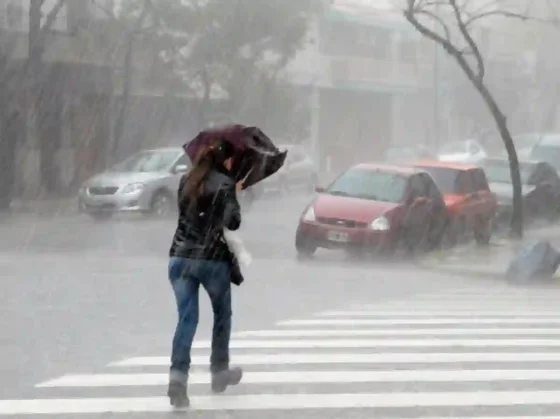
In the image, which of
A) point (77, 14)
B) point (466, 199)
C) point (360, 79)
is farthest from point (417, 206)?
point (360, 79)

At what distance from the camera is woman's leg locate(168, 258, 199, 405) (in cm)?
755

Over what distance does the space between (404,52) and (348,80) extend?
6.73 m

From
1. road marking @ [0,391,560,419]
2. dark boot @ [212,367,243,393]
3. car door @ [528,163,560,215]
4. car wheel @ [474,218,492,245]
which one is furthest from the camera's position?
car door @ [528,163,560,215]

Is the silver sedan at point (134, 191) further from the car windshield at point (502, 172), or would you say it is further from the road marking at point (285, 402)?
the road marking at point (285, 402)

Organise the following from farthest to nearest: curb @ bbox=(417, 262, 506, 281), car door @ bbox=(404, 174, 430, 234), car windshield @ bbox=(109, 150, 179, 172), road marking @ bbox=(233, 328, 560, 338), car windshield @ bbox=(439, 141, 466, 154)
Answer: car windshield @ bbox=(439, 141, 466, 154) < car windshield @ bbox=(109, 150, 179, 172) < car door @ bbox=(404, 174, 430, 234) < curb @ bbox=(417, 262, 506, 281) < road marking @ bbox=(233, 328, 560, 338)

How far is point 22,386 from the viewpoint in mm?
8430

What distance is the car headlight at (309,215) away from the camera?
19.2 meters

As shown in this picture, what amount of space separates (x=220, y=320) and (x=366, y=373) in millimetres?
1647

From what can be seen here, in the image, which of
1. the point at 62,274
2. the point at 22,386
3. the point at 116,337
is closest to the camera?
the point at 22,386

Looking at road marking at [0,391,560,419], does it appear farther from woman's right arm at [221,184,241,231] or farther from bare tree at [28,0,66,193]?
bare tree at [28,0,66,193]

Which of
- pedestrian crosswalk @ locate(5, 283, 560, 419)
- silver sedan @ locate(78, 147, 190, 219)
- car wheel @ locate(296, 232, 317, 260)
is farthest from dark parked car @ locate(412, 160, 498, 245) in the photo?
pedestrian crosswalk @ locate(5, 283, 560, 419)

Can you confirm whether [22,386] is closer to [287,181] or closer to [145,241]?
[145,241]

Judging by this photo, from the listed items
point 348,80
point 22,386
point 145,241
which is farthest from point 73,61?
point 22,386

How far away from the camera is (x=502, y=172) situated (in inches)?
1109
